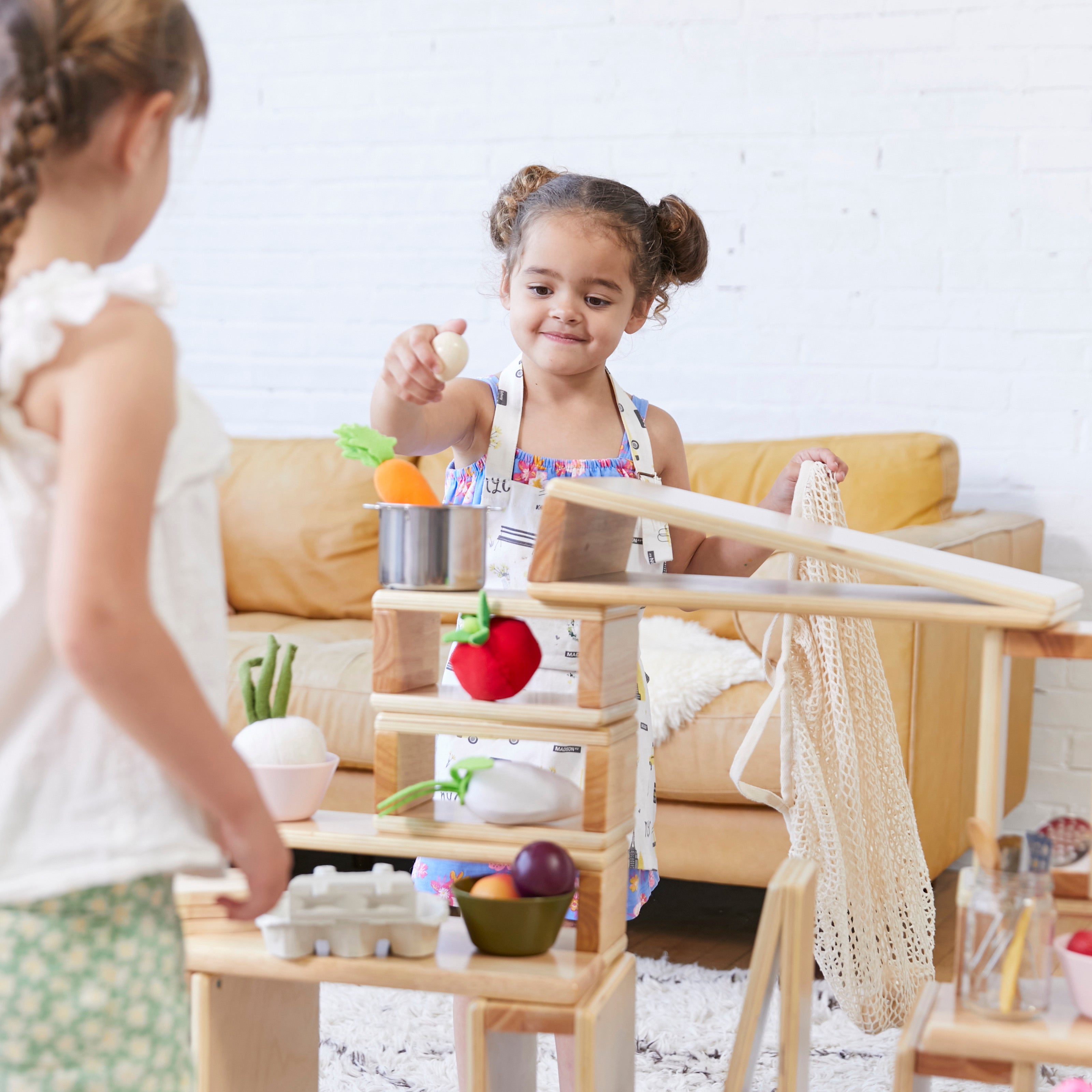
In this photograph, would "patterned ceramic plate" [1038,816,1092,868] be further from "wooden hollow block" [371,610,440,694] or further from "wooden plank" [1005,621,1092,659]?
"wooden hollow block" [371,610,440,694]

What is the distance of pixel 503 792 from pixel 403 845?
10 centimetres

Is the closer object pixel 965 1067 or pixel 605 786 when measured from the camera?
pixel 965 1067

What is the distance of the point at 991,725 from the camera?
3.30 feet

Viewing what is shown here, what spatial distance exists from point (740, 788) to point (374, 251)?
2238mm

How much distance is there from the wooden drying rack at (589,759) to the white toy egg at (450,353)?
0.16m

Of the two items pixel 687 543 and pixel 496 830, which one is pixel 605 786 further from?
pixel 687 543

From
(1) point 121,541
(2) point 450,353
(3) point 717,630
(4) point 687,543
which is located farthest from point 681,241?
(3) point 717,630

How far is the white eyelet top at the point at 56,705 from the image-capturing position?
28.1 inches

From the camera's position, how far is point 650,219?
1.53 m

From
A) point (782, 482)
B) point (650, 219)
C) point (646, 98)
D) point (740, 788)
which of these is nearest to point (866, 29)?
point (646, 98)

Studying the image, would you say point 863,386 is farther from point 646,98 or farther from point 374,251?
point 374,251

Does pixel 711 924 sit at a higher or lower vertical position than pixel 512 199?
lower

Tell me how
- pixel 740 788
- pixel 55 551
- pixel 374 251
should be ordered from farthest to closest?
pixel 374 251 → pixel 740 788 → pixel 55 551

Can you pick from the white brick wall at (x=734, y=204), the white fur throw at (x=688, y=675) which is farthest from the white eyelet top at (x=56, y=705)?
the white brick wall at (x=734, y=204)
